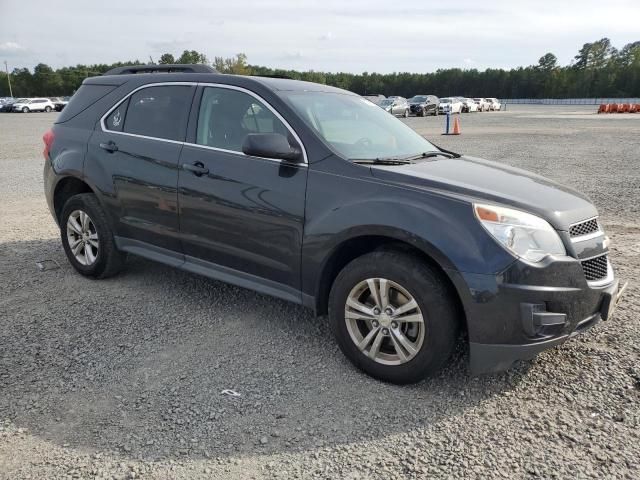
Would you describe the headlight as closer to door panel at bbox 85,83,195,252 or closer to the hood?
the hood

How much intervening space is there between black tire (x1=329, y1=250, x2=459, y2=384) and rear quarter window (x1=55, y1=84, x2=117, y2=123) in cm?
309

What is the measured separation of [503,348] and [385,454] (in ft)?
2.87

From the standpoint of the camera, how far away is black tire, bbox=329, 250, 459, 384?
3.10m

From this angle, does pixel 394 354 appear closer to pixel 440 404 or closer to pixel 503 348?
pixel 440 404

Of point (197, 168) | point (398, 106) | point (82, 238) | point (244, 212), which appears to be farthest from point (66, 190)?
point (398, 106)

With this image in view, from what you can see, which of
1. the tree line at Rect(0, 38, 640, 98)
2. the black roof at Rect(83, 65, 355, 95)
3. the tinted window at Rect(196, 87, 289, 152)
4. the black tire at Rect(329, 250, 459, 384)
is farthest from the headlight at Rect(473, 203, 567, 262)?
the tree line at Rect(0, 38, 640, 98)

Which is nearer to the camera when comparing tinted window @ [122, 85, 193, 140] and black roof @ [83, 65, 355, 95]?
black roof @ [83, 65, 355, 95]

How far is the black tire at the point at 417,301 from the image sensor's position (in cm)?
310

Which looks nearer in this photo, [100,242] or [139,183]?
[139,183]

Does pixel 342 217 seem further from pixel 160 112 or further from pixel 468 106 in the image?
pixel 468 106

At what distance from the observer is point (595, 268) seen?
130 inches

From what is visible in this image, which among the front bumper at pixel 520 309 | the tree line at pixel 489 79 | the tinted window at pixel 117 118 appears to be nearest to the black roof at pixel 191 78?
the tinted window at pixel 117 118

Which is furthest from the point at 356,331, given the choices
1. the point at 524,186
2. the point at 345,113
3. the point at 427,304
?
the point at 345,113

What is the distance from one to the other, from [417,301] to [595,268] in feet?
3.67
